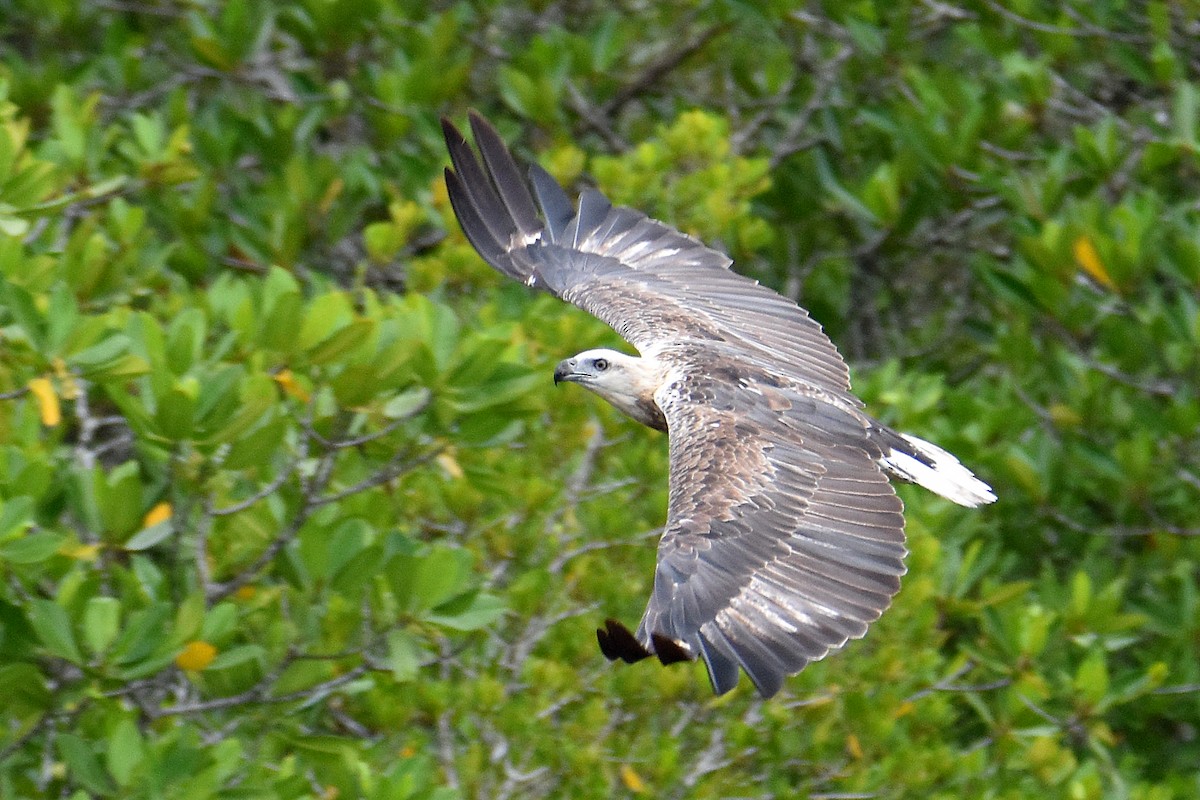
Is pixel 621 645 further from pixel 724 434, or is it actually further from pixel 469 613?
pixel 724 434

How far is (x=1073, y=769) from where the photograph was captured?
19.5ft

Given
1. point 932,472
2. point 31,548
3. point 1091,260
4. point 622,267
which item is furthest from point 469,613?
point 1091,260

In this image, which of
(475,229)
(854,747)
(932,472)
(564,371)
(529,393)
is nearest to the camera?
(529,393)

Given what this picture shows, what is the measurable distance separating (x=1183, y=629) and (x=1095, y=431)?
100 cm

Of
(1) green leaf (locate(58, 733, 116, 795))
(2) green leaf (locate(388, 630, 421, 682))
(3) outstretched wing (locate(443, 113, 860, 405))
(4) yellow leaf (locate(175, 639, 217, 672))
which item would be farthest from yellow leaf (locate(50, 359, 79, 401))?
(3) outstretched wing (locate(443, 113, 860, 405))

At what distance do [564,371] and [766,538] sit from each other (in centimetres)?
138

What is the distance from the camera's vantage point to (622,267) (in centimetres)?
712

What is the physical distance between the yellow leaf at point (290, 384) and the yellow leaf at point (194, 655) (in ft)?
3.03

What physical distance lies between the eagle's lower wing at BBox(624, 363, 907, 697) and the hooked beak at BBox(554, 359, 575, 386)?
1.47 ft

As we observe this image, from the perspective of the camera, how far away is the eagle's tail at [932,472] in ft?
18.7

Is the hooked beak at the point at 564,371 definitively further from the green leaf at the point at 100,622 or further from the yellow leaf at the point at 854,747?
the green leaf at the point at 100,622

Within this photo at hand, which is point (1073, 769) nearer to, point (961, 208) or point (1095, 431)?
point (1095, 431)

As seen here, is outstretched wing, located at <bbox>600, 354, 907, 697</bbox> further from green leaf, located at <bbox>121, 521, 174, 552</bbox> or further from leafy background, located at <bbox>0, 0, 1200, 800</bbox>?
green leaf, located at <bbox>121, 521, 174, 552</bbox>

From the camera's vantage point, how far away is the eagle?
4488 millimetres
